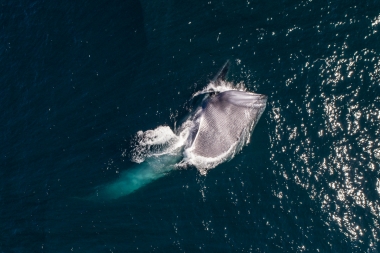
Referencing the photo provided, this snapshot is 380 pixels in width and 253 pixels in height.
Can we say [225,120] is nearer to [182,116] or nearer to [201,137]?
[201,137]

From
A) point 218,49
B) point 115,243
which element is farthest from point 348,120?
point 115,243

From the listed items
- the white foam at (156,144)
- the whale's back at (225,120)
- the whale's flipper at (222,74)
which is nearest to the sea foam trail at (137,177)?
the white foam at (156,144)

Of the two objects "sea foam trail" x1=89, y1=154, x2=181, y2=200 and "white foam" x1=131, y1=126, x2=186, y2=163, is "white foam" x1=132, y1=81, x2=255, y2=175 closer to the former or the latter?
"white foam" x1=131, y1=126, x2=186, y2=163

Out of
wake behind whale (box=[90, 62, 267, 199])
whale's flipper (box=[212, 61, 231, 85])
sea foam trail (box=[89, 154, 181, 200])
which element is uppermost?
whale's flipper (box=[212, 61, 231, 85])

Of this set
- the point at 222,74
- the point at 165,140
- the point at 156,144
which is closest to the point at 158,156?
the point at 156,144

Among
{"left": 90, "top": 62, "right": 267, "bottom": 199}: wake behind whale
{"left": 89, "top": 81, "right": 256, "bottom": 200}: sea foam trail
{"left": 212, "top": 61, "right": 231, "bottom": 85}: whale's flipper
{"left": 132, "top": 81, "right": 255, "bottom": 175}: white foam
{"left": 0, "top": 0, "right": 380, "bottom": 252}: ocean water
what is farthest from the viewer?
{"left": 212, "top": 61, "right": 231, "bottom": 85}: whale's flipper

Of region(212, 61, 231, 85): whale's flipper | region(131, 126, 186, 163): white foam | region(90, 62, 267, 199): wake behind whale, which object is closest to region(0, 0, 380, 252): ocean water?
region(212, 61, 231, 85): whale's flipper

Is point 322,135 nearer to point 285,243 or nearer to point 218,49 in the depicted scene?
point 285,243
